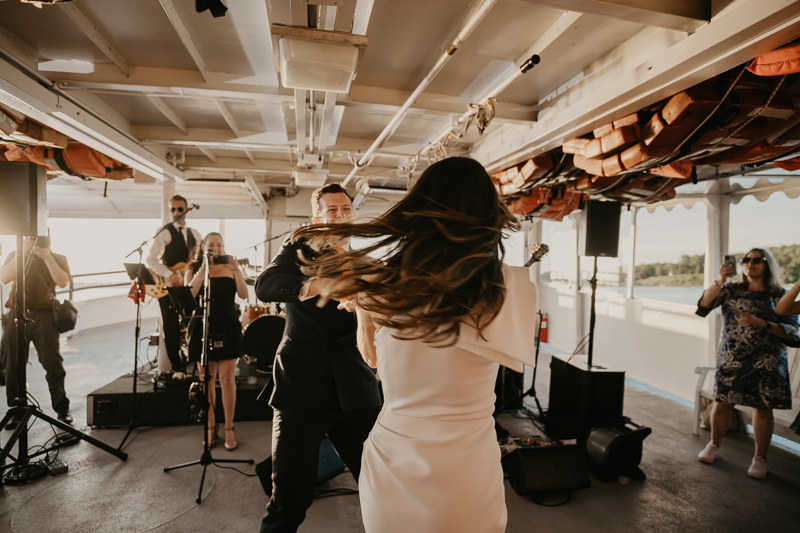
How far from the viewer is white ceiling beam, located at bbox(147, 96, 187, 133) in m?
3.89

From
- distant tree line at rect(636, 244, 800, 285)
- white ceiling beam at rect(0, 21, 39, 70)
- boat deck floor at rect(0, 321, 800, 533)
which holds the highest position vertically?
white ceiling beam at rect(0, 21, 39, 70)

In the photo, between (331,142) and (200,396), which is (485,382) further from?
(331,142)

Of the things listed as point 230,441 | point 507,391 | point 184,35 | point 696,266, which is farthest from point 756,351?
point 184,35

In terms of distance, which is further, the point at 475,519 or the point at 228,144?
the point at 228,144

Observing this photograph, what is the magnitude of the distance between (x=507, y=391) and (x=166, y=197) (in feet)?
17.9

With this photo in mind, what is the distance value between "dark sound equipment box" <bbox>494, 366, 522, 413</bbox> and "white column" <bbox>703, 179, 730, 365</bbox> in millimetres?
2657

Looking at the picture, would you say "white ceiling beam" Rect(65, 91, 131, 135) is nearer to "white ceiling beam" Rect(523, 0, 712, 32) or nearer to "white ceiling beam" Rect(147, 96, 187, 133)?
"white ceiling beam" Rect(147, 96, 187, 133)

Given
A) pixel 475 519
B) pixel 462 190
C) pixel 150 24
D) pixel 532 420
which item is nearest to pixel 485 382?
pixel 475 519

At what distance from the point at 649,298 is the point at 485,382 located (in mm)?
6490

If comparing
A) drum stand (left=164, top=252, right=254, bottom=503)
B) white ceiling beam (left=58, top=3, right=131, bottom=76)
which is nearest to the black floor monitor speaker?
drum stand (left=164, top=252, right=254, bottom=503)

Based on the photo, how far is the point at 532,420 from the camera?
4.54m

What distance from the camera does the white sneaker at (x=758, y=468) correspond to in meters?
3.36

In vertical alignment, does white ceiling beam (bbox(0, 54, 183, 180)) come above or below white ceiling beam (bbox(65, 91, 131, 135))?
below

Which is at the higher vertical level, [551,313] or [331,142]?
[331,142]
